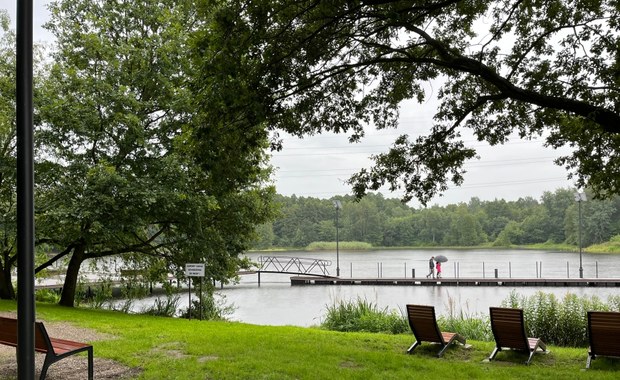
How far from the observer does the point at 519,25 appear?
369 inches

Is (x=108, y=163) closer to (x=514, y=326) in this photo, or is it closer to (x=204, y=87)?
(x=204, y=87)

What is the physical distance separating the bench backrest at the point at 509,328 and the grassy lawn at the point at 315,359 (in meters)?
0.21

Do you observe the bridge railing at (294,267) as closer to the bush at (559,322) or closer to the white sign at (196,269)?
the white sign at (196,269)

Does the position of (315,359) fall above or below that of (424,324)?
below

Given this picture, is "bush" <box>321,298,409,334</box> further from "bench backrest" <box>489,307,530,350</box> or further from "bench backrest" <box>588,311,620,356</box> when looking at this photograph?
"bench backrest" <box>588,311,620,356</box>

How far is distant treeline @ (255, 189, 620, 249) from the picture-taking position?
234 ft

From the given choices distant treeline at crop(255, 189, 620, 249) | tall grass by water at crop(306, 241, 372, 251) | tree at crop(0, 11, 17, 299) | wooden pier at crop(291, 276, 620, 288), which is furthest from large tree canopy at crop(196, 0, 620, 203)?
tall grass by water at crop(306, 241, 372, 251)

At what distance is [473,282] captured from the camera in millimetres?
31266

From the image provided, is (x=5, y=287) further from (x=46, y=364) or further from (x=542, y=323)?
(x=542, y=323)

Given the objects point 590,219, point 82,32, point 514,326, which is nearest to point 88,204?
point 82,32

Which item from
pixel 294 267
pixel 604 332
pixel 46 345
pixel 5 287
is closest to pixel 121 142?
pixel 5 287

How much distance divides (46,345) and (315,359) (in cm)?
316

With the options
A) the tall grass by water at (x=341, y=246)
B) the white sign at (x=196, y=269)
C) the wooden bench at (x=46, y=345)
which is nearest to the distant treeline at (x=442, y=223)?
the tall grass by water at (x=341, y=246)

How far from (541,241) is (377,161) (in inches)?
3176
